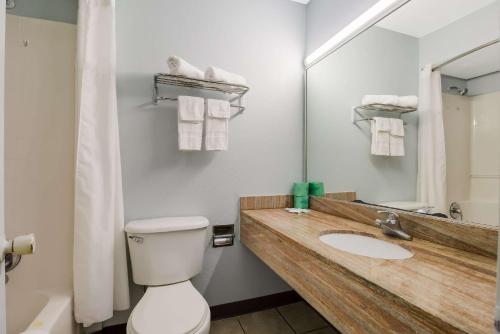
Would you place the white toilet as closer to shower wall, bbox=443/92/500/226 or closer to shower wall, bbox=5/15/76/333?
shower wall, bbox=5/15/76/333

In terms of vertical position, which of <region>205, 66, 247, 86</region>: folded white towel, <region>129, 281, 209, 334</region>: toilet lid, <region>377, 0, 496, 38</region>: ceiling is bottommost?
<region>129, 281, 209, 334</region>: toilet lid

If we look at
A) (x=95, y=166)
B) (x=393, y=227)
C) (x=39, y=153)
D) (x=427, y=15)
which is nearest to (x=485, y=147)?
(x=393, y=227)

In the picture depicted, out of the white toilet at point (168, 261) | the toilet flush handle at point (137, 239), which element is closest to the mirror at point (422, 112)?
the white toilet at point (168, 261)

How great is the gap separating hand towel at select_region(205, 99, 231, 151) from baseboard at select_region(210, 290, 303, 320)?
1.12 m

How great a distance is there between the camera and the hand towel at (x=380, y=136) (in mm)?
1350

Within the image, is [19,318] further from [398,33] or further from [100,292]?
[398,33]

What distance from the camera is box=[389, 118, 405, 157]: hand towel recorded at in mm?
1268

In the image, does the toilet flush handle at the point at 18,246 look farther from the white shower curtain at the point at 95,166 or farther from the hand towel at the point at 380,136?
the hand towel at the point at 380,136

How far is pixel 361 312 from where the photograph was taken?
2.30 ft

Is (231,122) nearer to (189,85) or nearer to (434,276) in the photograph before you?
(189,85)

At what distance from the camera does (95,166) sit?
1.26 meters

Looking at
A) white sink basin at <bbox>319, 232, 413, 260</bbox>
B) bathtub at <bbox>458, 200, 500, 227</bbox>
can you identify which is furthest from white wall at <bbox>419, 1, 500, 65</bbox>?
white sink basin at <bbox>319, 232, 413, 260</bbox>

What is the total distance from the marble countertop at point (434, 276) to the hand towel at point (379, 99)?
0.71 m

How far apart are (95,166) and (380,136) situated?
1.59 m
